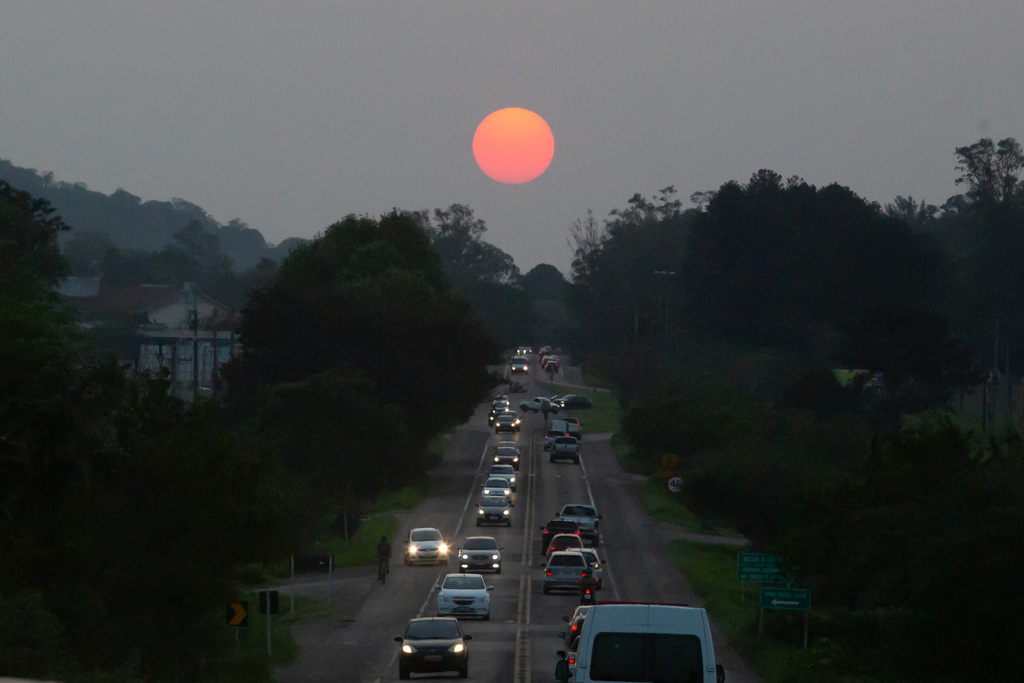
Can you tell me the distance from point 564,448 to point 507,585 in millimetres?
36650

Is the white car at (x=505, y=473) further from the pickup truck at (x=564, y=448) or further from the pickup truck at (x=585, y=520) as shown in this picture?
the pickup truck at (x=585, y=520)

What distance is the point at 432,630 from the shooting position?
25.7 m

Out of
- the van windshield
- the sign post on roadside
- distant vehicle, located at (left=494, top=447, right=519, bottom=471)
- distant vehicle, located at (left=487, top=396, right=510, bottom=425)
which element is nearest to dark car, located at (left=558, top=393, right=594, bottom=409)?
distant vehicle, located at (left=487, top=396, right=510, bottom=425)

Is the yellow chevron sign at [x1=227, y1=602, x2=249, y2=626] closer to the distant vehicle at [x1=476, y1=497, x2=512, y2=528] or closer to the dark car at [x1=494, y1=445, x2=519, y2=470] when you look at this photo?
the distant vehicle at [x1=476, y1=497, x2=512, y2=528]

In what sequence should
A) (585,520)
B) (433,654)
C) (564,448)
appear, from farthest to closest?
(564,448)
(585,520)
(433,654)

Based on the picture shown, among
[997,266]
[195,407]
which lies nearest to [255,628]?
[195,407]

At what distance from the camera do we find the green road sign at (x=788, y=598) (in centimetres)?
2572

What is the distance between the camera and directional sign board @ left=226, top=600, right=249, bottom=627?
76.9ft

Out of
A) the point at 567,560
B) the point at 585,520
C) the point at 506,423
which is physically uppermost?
the point at 506,423

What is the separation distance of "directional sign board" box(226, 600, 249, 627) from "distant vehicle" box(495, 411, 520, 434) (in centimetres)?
7055

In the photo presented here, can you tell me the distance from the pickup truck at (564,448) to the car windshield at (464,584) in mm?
42789

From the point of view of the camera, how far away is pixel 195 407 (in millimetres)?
24750

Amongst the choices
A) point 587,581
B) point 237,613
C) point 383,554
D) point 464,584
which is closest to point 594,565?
point 587,581

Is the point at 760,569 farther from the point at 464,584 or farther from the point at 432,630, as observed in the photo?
the point at 464,584
